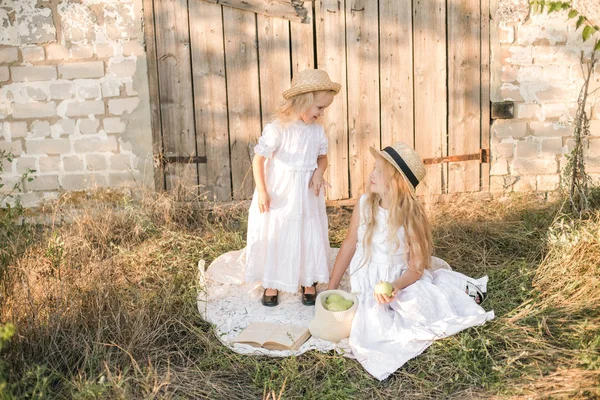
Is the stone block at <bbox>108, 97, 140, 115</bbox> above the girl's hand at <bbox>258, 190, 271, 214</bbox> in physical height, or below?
above

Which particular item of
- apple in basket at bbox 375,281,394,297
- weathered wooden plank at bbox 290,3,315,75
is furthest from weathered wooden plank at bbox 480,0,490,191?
apple in basket at bbox 375,281,394,297

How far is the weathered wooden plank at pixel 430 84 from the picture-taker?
5.13 meters

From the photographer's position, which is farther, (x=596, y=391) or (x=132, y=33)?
(x=132, y=33)

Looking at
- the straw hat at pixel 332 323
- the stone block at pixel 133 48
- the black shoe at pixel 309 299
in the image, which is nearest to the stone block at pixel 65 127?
the stone block at pixel 133 48

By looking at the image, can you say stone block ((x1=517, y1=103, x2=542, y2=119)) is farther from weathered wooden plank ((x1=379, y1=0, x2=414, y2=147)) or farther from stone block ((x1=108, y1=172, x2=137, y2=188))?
stone block ((x1=108, y1=172, x2=137, y2=188))

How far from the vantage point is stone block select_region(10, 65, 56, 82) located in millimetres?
5145

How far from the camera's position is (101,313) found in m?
3.33

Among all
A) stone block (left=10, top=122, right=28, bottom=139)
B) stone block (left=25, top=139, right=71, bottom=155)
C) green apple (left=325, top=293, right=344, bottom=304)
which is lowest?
green apple (left=325, top=293, right=344, bottom=304)

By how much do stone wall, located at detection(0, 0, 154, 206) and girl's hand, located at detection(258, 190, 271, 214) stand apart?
169 cm

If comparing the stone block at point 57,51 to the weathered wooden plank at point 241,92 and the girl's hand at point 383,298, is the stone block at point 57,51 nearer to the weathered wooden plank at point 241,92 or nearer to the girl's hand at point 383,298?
the weathered wooden plank at point 241,92

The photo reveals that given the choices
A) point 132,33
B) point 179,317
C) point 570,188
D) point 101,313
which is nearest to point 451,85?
point 570,188

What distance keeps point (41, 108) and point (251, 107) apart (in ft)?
5.64

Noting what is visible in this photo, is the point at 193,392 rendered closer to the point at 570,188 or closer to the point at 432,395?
the point at 432,395

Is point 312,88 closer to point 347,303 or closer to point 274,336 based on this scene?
point 347,303
